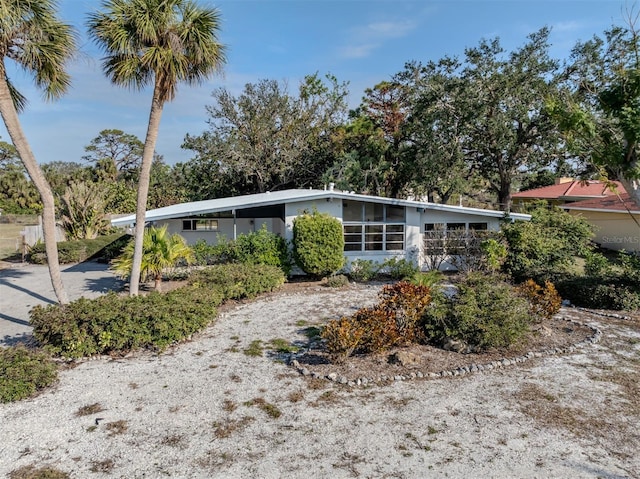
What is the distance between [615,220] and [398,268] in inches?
521

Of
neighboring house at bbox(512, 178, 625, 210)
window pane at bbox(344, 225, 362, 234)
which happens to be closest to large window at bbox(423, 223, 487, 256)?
window pane at bbox(344, 225, 362, 234)

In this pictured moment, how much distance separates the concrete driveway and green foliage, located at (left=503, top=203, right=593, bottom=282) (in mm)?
12563

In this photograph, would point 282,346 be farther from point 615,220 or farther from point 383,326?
point 615,220

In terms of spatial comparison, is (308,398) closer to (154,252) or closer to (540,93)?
(154,252)

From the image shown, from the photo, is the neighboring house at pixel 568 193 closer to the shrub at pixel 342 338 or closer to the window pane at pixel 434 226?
the window pane at pixel 434 226

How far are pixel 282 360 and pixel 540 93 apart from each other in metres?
14.3

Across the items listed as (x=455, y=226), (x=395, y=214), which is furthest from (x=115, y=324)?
(x=455, y=226)

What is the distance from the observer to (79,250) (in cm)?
1833

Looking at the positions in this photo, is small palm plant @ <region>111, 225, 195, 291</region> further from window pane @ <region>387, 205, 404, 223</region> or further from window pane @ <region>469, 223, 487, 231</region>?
window pane @ <region>469, 223, 487, 231</region>

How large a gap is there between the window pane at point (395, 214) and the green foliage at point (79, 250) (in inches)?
497

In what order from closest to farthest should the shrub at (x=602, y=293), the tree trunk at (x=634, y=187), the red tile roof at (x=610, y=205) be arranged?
the tree trunk at (x=634, y=187), the shrub at (x=602, y=293), the red tile roof at (x=610, y=205)

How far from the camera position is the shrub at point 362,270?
1388 centimetres

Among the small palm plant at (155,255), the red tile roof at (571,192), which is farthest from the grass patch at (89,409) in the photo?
the red tile roof at (571,192)

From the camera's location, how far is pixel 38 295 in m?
11.7
